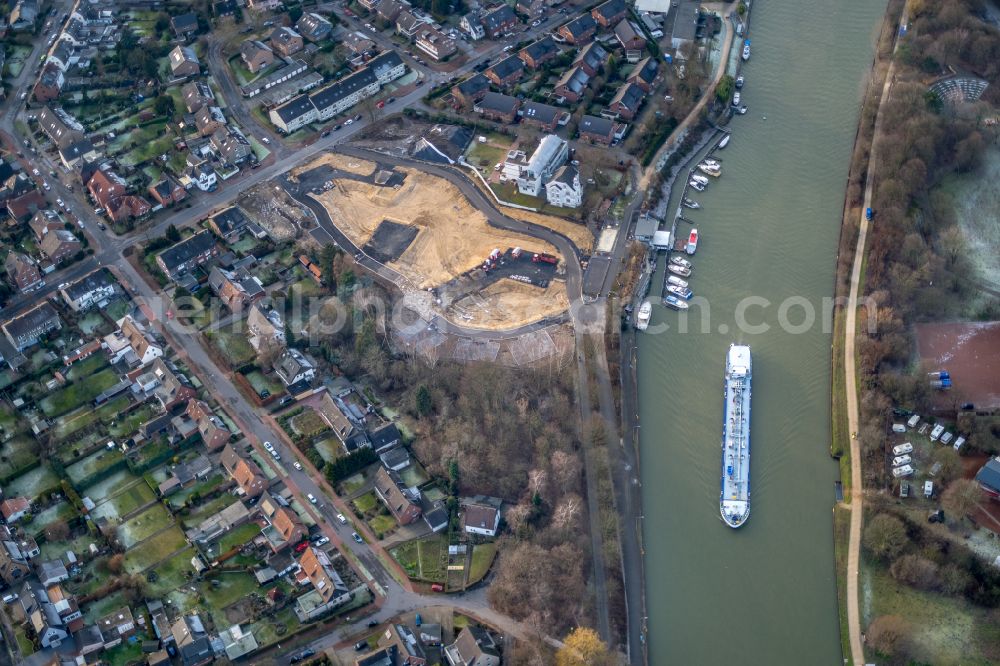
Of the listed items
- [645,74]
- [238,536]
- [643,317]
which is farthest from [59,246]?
[645,74]

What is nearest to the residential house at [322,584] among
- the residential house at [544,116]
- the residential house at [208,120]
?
the residential house at [544,116]

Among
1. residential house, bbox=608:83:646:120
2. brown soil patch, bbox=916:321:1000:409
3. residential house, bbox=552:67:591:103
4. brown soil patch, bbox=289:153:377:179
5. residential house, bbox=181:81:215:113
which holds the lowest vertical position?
brown soil patch, bbox=916:321:1000:409

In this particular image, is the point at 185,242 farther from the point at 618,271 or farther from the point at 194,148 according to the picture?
the point at 618,271

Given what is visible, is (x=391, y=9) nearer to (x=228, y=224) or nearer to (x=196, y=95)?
(x=196, y=95)

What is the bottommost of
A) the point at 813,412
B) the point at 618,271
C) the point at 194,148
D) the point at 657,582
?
the point at 657,582

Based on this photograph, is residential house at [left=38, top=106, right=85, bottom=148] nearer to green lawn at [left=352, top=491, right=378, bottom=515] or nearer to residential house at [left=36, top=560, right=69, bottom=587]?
residential house at [left=36, top=560, right=69, bottom=587]

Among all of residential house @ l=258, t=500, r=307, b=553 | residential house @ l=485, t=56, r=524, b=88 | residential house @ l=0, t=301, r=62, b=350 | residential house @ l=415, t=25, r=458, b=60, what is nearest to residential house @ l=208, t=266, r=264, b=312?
residential house @ l=0, t=301, r=62, b=350

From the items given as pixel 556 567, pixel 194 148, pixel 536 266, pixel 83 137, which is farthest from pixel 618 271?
pixel 83 137
